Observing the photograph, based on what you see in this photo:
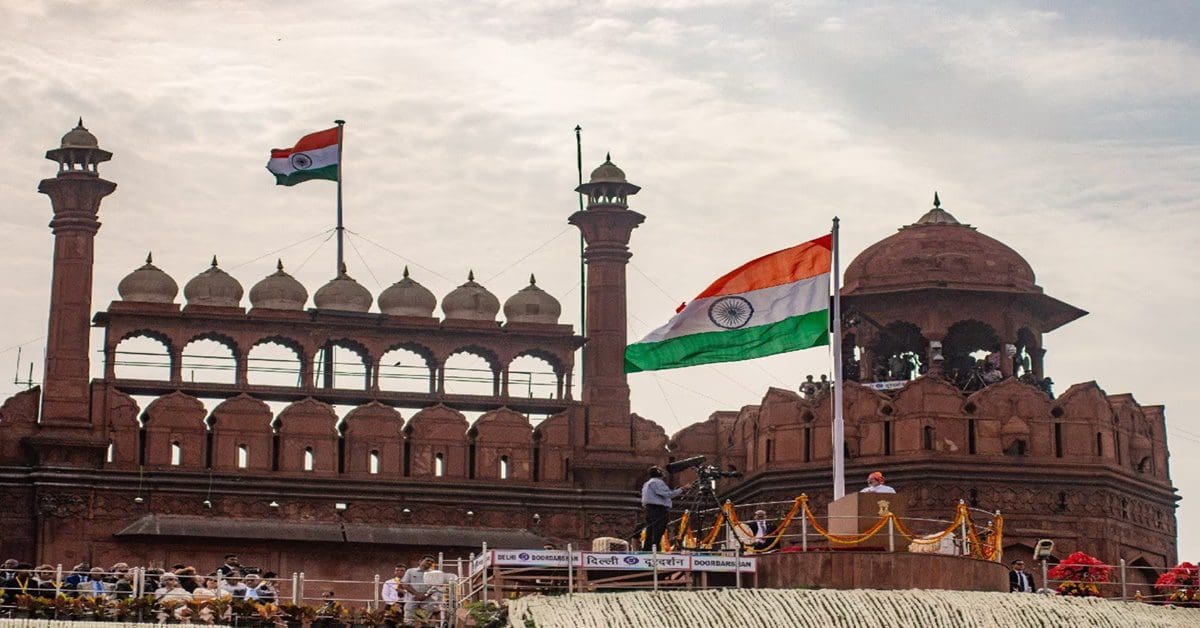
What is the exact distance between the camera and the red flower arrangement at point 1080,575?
122 feet

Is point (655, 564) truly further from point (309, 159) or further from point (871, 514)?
point (309, 159)

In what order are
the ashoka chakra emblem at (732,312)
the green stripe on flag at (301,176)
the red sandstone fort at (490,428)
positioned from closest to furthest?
the ashoka chakra emblem at (732,312) < the red sandstone fort at (490,428) < the green stripe on flag at (301,176)

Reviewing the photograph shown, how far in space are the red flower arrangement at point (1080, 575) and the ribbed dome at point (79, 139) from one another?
58.6 ft

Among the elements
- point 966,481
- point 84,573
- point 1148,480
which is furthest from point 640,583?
point 1148,480

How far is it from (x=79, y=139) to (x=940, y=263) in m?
14.8

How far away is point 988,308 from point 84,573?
1964cm

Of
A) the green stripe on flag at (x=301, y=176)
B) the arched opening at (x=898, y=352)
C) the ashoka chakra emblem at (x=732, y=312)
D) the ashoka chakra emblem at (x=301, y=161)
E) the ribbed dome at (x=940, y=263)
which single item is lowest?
the ashoka chakra emblem at (x=732, y=312)

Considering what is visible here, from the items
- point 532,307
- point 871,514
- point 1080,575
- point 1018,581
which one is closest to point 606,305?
point 532,307

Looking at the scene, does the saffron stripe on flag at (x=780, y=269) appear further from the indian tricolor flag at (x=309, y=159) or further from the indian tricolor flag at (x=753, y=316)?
the indian tricolor flag at (x=309, y=159)

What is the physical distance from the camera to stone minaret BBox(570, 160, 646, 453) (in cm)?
4731

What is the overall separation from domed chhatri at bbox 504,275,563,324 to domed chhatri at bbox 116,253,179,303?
5881 millimetres

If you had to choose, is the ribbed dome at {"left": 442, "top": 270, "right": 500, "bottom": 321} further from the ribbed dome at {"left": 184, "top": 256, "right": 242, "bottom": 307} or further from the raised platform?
the raised platform

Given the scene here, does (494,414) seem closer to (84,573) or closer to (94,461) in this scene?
(94,461)

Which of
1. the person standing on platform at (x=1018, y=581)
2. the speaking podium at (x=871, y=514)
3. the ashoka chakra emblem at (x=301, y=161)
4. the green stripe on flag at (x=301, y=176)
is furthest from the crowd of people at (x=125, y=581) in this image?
the ashoka chakra emblem at (x=301, y=161)
